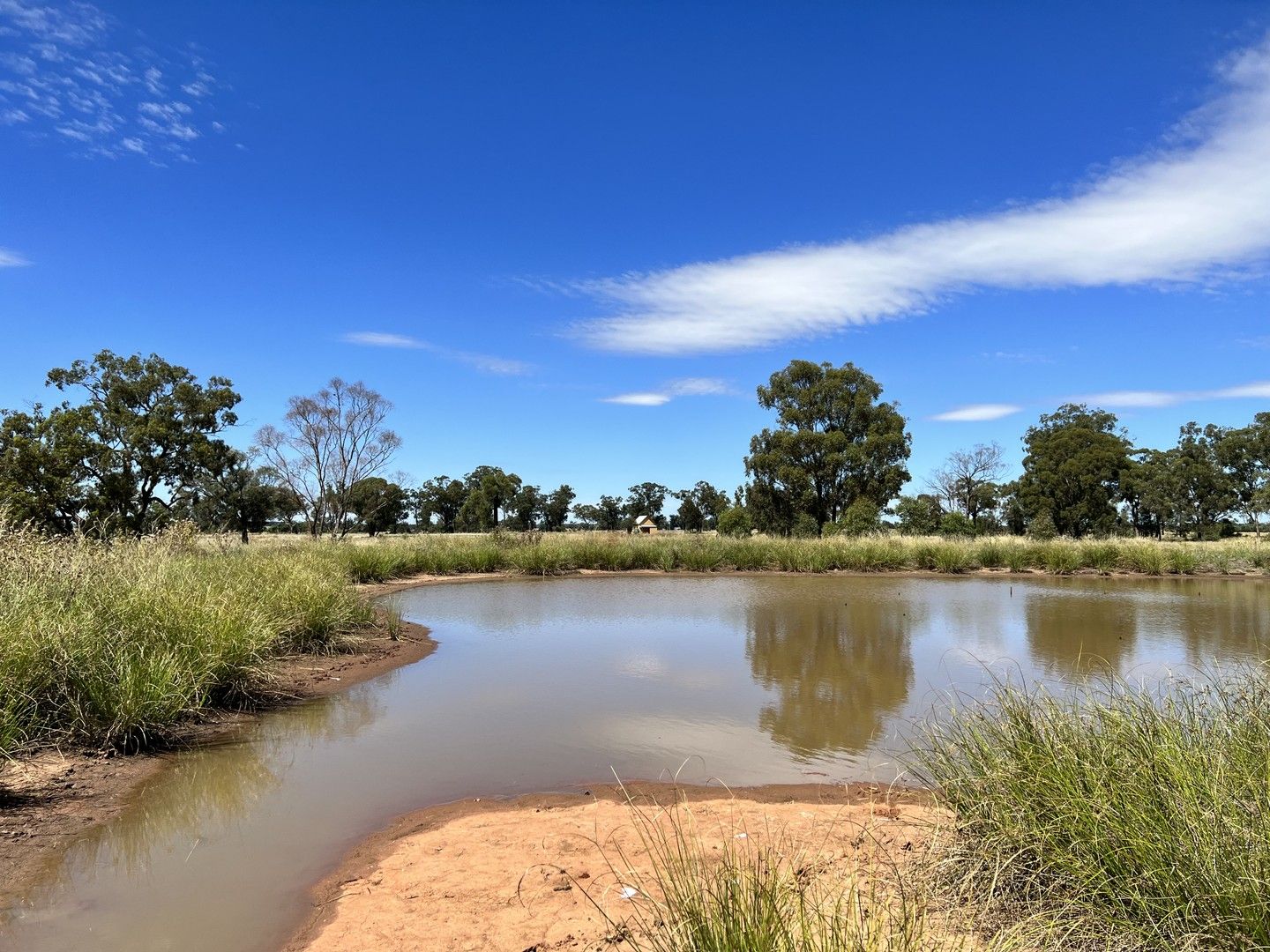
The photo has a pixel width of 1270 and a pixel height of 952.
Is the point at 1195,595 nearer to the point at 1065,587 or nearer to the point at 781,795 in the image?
the point at 1065,587

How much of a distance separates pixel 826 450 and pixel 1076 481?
19342mm

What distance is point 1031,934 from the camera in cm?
275

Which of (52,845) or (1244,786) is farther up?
(1244,786)

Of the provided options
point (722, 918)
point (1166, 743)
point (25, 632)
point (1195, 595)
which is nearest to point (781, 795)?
point (1166, 743)

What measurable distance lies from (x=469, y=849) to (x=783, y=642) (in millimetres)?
9138

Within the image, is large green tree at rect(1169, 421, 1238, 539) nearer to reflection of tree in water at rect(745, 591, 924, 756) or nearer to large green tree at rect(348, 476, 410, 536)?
reflection of tree in water at rect(745, 591, 924, 756)

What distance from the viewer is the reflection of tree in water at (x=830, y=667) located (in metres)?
7.74

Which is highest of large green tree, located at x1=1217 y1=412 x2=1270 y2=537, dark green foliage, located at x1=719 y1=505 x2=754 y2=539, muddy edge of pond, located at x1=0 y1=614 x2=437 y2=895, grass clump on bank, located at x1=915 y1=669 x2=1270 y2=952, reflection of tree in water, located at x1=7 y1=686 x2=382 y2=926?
large green tree, located at x1=1217 y1=412 x2=1270 y2=537

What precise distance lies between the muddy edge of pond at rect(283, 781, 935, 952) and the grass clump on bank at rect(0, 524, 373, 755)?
299cm

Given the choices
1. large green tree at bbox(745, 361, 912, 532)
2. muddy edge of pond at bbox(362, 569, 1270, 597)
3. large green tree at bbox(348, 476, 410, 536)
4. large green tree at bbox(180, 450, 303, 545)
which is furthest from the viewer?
large green tree at bbox(348, 476, 410, 536)

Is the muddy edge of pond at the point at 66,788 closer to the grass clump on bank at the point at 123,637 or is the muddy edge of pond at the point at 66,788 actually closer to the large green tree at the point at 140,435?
the grass clump on bank at the point at 123,637

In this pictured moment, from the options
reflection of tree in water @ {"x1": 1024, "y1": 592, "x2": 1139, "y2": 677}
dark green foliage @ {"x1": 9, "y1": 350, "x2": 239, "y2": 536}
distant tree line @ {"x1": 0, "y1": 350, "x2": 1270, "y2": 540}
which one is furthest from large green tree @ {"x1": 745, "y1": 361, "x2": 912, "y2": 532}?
dark green foliage @ {"x1": 9, "y1": 350, "x2": 239, "y2": 536}

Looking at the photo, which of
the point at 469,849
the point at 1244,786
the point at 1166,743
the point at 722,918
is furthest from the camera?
the point at 469,849

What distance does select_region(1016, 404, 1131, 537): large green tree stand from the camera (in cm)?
4703
